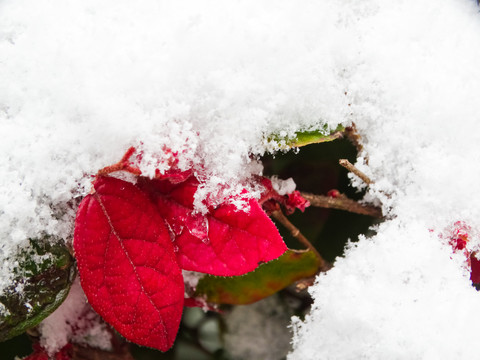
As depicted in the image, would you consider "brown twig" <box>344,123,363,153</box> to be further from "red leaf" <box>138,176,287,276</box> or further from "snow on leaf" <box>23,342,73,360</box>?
"snow on leaf" <box>23,342,73,360</box>

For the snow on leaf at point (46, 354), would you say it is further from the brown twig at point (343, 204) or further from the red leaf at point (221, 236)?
the brown twig at point (343, 204)

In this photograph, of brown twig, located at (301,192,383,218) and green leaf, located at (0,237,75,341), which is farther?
brown twig, located at (301,192,383,218)

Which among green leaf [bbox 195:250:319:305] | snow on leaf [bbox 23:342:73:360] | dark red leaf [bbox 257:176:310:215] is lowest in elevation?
snow on leaf [bbox 23:342:73:360]

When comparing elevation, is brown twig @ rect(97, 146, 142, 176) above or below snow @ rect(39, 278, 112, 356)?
above

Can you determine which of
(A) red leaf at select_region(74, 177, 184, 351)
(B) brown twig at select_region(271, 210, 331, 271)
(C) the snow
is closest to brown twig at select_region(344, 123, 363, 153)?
(B) brown twig at select_region(271, 210, 331, 271)

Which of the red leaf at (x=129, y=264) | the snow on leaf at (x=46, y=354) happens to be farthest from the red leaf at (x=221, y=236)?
the snow on leaf at (x=46, y=354)

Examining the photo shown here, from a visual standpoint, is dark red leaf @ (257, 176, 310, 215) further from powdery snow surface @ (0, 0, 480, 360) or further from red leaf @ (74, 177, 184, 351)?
red leaf @ (74, 177, 184, 351)

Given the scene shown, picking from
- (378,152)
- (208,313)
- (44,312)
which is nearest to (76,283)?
(44,312)

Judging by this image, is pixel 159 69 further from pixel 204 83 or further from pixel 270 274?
pixel 270 274
